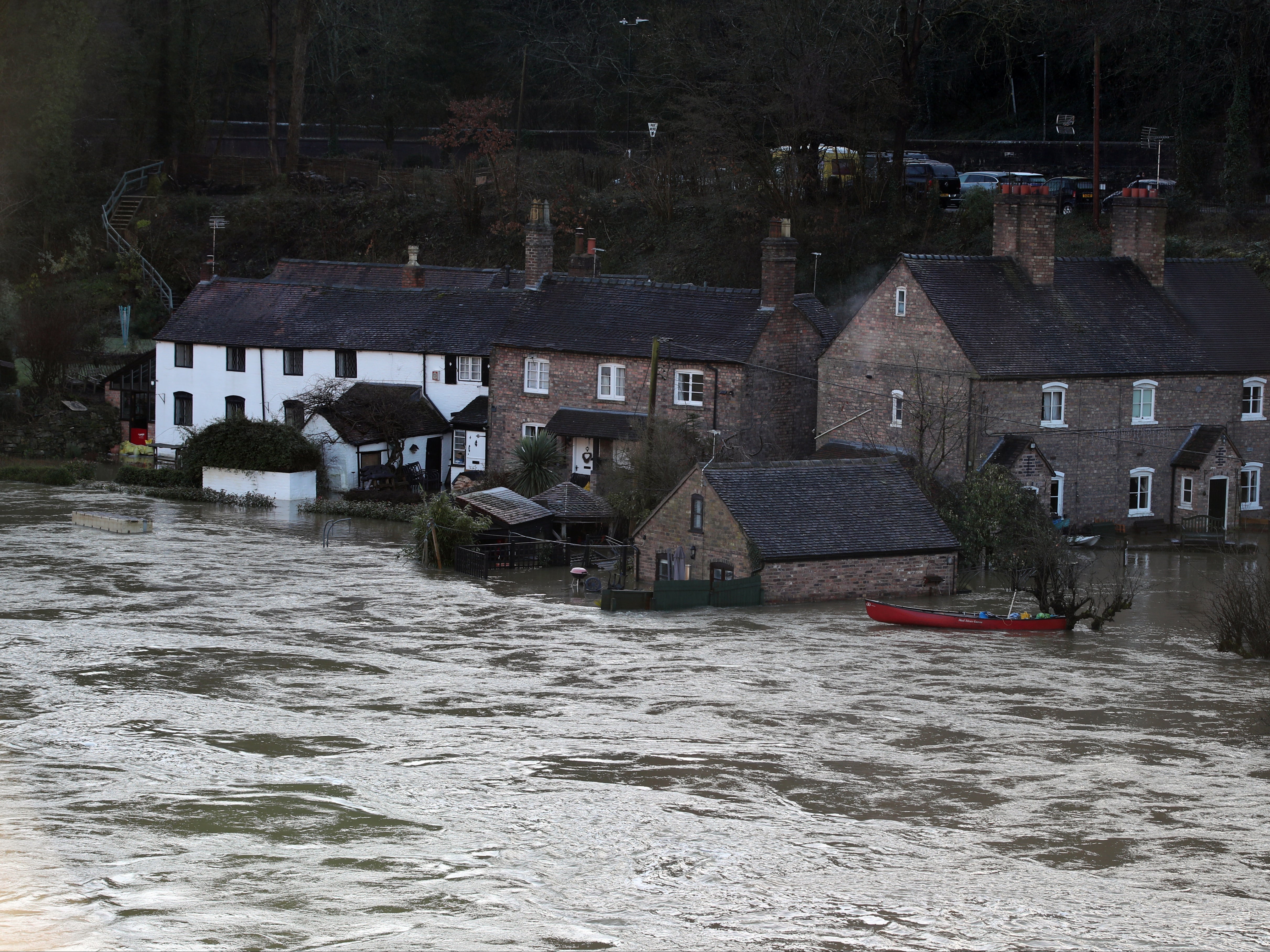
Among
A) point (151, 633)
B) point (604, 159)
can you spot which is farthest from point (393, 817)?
point (604, 159)

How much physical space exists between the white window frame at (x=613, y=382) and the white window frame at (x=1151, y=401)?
1536cm

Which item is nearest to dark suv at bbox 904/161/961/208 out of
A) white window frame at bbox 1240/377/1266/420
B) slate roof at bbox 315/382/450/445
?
white window frame at bbox 1240/377/1266/420

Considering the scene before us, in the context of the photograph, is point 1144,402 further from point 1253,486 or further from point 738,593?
point 738,593

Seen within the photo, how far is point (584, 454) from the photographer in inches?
→ 2061

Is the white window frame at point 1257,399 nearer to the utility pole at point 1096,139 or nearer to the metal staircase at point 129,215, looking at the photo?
the utility pole at point 1096,139

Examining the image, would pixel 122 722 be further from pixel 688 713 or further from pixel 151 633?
pixel 688 713

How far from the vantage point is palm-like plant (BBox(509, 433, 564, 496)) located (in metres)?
50.5

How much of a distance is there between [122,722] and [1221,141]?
50.1m

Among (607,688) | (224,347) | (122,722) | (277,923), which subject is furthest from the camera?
(224,347)

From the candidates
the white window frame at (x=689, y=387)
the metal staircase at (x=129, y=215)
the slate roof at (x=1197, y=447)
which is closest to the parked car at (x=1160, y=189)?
the slate roof at (x=1197, y=447)

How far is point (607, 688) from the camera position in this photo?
33344 millimetres

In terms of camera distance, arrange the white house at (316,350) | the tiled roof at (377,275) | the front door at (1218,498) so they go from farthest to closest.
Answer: the tiled roof at (377,275)
the white house at (316,350)
the front door at (1218,498)

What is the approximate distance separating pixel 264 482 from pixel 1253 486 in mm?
30684

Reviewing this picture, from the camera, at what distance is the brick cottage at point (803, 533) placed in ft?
134
